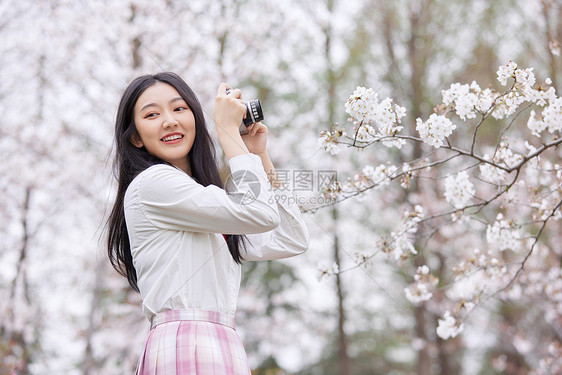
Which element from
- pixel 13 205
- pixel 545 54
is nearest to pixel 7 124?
pixel 13 205

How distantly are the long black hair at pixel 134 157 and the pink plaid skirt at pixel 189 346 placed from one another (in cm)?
27

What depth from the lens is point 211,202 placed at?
1.35 meters

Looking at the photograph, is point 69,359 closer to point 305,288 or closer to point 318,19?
point 305,288

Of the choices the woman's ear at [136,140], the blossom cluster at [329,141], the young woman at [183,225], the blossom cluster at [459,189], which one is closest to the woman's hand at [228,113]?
the young woman at [183,225]

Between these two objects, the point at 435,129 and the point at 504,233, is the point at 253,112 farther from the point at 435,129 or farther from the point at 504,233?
the point at 504,233

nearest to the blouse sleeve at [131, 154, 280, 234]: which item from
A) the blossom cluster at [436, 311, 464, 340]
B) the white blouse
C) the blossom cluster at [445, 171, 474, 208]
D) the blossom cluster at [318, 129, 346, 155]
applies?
the white blouse

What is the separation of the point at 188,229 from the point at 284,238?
350 millimetres

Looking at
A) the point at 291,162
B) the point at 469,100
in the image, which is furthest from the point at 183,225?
the point at 291,162

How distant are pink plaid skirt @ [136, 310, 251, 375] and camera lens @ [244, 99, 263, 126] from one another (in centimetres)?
51

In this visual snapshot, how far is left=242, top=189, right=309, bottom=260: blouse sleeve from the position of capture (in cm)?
165

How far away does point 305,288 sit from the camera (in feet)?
26.9

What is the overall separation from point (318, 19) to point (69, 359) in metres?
5.14

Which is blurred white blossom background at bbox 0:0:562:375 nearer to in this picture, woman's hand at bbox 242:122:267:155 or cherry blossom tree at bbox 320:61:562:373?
cherry blossom tree at bbox 320:61:562:373

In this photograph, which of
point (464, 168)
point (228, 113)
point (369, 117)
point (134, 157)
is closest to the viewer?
point (228, 113)
